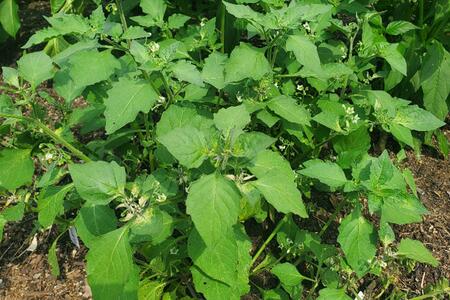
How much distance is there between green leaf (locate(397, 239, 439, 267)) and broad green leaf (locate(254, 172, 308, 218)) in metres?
0.75

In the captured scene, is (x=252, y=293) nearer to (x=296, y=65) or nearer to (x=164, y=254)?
(x=164, y=254)

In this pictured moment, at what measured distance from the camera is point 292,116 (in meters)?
2.22

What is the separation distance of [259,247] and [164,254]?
704mm

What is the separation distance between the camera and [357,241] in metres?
1.99

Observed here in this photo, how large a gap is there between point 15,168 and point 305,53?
1.31m

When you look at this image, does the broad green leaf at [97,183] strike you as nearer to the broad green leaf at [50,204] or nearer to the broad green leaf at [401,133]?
the broad green leaf at [50,204]

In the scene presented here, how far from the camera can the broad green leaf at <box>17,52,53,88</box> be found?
78.5 inches

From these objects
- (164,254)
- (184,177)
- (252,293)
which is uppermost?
(184,177)

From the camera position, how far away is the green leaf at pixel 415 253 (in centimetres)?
215

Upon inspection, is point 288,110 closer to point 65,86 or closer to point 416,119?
point 416,119

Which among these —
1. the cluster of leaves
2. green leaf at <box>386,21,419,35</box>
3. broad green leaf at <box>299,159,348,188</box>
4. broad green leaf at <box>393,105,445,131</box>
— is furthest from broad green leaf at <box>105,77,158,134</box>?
green leaf at <box>386,21,419,35</box>

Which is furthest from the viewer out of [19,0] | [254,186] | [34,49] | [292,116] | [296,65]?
[19,0]

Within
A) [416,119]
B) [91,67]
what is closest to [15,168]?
[91,67]

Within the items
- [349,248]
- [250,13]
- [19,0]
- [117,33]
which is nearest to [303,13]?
[250,13]
